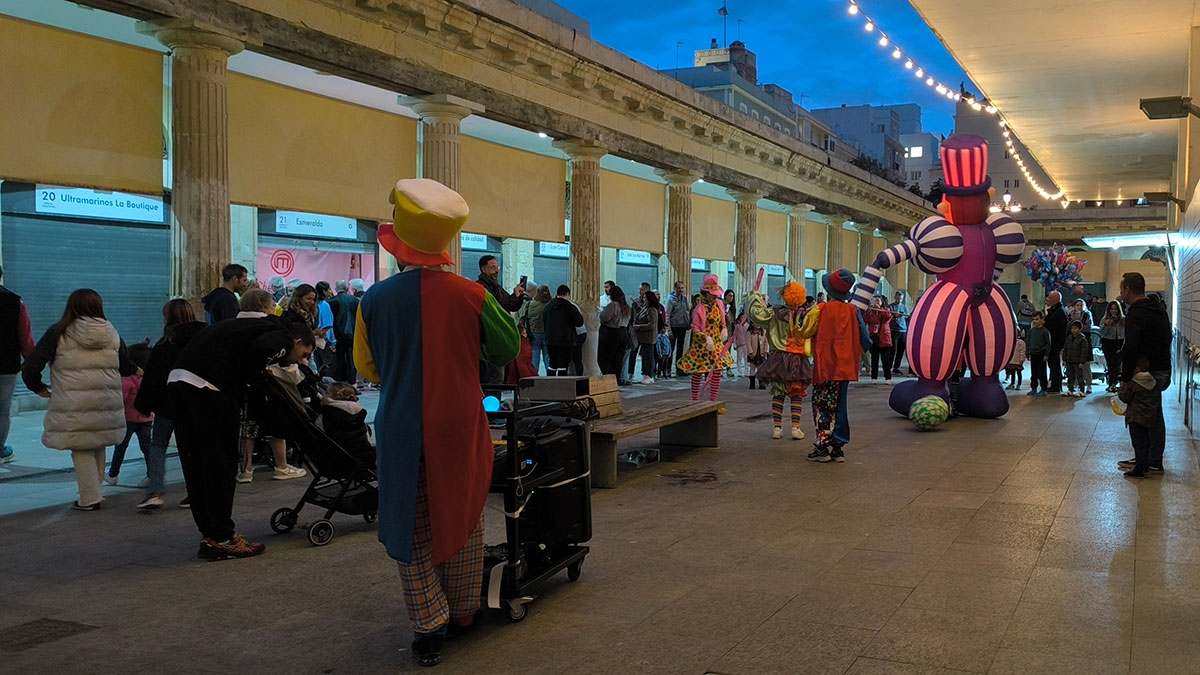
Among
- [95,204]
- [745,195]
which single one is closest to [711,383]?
[95,204]

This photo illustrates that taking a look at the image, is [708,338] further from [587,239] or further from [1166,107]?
[1166,107]

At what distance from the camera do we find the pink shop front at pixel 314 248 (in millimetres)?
14977

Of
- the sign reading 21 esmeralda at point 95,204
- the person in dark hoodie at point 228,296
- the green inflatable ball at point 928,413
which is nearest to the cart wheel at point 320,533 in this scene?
the person in dark hoodie at point 228,296

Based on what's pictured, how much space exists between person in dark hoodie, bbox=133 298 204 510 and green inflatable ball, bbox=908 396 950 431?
26.4ft

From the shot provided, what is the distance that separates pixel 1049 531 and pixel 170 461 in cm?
755

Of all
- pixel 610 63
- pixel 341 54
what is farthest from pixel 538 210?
pixel 341 54

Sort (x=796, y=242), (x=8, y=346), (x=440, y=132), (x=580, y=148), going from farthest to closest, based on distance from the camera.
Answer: (x=796, y=242) < (x=580, y=148) < (x=440, y=132) < (x=8, y=346)

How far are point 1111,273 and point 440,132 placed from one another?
37398 millimetres

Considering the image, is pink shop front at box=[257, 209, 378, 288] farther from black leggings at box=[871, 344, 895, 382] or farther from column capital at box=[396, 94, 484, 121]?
black leggings at box=[871, 344, 895, 382]

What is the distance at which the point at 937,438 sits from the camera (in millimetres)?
10688

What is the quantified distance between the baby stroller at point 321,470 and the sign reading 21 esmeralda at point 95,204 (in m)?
7.31

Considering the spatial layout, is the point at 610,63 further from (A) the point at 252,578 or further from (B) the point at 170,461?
(A) the point at 252,578

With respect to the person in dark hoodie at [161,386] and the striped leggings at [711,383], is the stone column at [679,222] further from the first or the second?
the person in dark hoodie at [161,386]

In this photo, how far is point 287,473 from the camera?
816 cm
